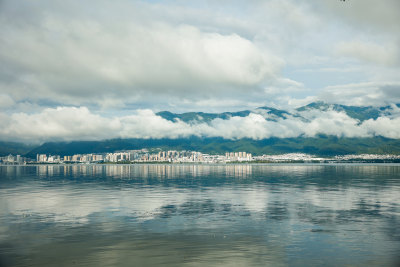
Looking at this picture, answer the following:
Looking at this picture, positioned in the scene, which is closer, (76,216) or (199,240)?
(199,240)

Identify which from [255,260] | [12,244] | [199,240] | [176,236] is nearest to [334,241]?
[255,260]

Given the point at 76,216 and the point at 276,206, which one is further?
the point at 276,206

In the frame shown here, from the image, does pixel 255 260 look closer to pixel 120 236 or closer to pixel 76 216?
pixel 120 236

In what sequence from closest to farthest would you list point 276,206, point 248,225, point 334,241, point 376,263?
point 376,263 → point 334,241 → point 248,225 → point 276,206

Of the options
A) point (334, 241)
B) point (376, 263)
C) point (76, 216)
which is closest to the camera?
point (376, 263)

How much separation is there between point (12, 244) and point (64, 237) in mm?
5622

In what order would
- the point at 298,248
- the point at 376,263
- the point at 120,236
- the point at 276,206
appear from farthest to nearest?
the point at 276,206
the point at 120,236
the point at 298,248
the point at 376,263

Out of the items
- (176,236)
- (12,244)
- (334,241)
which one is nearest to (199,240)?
(176,236)

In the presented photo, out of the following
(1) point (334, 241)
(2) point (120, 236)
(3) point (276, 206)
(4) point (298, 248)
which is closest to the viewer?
(4) point (298, 248)

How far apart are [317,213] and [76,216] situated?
40.6 metres

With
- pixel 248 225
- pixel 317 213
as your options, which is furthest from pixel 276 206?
pixel 248 225

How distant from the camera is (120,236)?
42.0 metres

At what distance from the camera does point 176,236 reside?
42188mm

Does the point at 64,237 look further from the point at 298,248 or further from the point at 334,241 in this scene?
the point at 334,241
